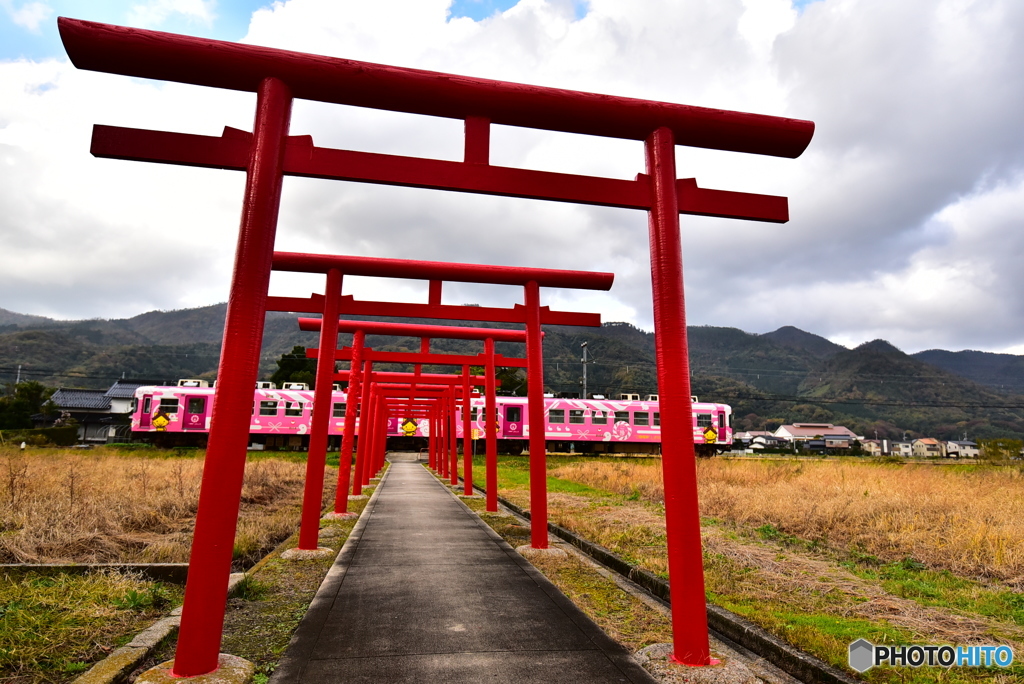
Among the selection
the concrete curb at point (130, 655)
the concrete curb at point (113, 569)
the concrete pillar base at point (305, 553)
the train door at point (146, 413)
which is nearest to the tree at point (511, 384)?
the train door at point (146, 413)

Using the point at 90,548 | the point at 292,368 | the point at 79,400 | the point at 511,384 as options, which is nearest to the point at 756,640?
the point at 90,548

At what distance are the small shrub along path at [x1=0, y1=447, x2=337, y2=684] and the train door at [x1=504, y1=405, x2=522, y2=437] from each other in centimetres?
1646

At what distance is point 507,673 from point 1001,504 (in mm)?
9491

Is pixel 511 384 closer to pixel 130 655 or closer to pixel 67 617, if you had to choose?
pixel 67 617

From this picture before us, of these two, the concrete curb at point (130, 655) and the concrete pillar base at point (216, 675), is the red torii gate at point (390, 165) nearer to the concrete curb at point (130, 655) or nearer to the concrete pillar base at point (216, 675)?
the concrete pillar base at point (216, 675)

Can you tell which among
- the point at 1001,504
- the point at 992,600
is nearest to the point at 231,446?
the point at 992,600

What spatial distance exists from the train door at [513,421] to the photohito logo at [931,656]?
2522 cm

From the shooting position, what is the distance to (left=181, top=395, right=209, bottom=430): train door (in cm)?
2661

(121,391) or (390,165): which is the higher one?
(121,391)

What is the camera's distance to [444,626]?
13.9 feet

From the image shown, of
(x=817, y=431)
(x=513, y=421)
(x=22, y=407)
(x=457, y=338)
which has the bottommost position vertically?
(x=513, y=421)

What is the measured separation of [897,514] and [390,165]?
902 centimetres

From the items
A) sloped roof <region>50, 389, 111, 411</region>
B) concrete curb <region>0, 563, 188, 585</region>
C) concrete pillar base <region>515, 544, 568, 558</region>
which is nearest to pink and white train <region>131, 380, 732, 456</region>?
concrete pillar base <region>515, 544, 568, 558</region>

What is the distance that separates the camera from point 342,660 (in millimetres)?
3543
